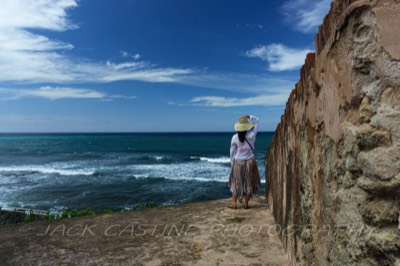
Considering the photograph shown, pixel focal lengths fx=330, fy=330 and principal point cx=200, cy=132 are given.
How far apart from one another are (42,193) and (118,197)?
519 cm

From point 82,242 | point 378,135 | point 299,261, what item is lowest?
point 82,242

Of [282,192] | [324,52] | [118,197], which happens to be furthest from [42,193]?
[324,52]

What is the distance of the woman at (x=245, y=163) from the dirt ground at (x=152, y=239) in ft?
0.92

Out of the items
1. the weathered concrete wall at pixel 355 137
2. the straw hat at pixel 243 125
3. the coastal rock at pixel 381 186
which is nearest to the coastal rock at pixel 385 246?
the weathered concrete wall at pixel 355 137

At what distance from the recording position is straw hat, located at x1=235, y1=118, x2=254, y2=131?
5.09 meters

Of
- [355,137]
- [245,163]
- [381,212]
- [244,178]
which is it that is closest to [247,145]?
[245,163]

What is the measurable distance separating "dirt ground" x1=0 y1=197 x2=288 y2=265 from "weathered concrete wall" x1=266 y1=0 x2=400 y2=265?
4.35 feet

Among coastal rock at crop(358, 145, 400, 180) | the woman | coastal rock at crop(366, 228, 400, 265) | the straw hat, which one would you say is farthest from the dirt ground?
coastal rock at crop(358, 145, 400, 180)

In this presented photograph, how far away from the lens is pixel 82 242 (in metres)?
3.87

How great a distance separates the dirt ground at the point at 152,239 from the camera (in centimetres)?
330

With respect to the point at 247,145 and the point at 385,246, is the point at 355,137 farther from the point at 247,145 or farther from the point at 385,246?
the point at 247,145

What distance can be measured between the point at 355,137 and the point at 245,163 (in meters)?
3.77

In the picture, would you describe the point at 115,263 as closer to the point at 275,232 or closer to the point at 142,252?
the point at 142,252

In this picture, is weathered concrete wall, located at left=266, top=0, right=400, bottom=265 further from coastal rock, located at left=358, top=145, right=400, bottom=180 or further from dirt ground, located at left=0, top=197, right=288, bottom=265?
dirt ground, located at left=0, top=197, right=288, bottom=265
